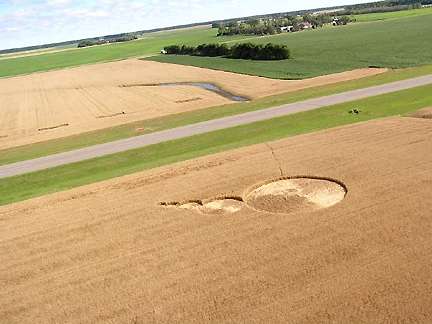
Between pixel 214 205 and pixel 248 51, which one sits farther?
pixel 248 51

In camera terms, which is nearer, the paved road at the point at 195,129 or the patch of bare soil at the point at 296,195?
the patch of bare soil at the point at 296,195

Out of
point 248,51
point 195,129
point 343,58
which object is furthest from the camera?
point 248,51

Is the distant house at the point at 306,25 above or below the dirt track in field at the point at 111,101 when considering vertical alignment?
above

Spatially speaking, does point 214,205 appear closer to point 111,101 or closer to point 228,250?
point 228,250

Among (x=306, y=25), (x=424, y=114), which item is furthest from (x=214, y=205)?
(x=306, y=25)

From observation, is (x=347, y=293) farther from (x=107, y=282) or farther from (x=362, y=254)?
(x=107, y=282)

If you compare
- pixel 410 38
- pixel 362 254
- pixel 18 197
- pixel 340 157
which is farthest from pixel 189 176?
pixel 410 38

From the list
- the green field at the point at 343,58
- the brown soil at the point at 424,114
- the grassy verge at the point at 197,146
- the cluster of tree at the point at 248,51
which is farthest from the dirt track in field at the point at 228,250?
the cluster of tree at the point at 248,51

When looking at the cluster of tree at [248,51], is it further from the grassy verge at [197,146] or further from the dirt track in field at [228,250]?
the dirt track in field at [228,250]
